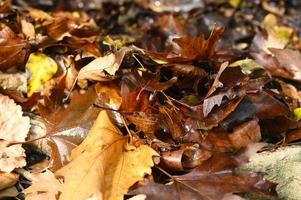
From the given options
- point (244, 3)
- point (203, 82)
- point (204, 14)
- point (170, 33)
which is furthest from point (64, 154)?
point (244, 3)

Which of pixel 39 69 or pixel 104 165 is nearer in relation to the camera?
pixel 104 165

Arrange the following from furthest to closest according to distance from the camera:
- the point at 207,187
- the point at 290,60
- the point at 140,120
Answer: the point at 290,60 → the point at 140,120 → the point at 207,187

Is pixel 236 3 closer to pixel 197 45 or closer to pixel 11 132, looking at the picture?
pixel 197 45

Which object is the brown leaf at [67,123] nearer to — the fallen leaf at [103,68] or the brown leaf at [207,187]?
the fallen leaf at [103,68]

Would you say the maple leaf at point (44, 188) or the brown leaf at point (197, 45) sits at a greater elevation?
the brown leaf at point (197, 45)

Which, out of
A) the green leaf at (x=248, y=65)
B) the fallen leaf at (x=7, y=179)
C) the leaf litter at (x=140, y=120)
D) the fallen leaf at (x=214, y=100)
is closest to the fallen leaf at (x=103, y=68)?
the leaf litter at (x=140, y=120)

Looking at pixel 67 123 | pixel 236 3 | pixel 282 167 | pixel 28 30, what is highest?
pixel 28 30

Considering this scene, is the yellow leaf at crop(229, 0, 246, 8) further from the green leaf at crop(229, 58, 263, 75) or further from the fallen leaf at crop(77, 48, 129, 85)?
the fallen leaf at crop(77, 48, 129, 85)

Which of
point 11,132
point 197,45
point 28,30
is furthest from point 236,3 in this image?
point 11,132
